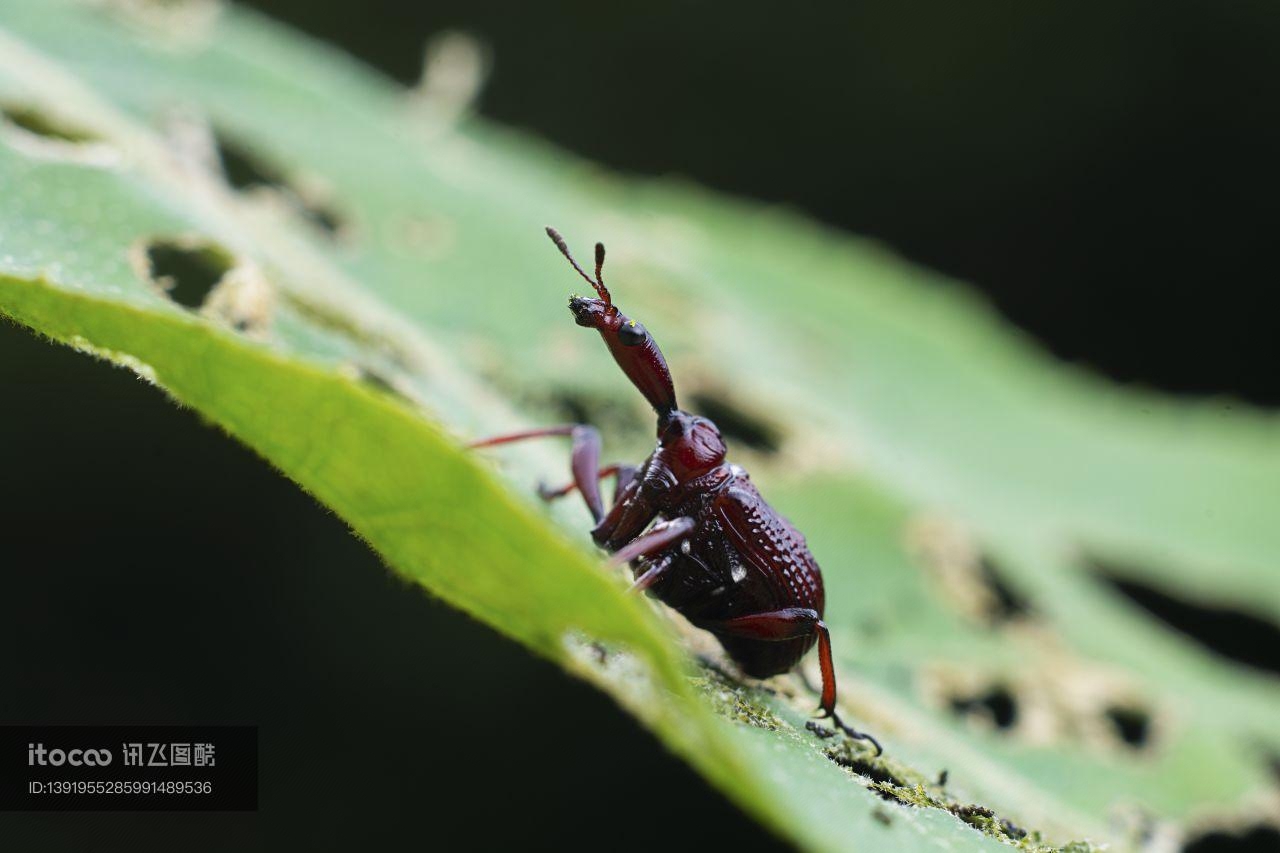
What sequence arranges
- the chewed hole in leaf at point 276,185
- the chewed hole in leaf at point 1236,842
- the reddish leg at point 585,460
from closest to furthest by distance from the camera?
the reddish leg at point 585,460 → the chewed hole in leaf at point 1236,842 → the chewed hole in leaf at point 276,185

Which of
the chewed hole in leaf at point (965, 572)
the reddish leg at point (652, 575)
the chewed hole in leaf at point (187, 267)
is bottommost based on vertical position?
the reddish leg at point (652, 575)

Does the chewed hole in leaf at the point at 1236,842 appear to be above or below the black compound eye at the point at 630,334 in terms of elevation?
below

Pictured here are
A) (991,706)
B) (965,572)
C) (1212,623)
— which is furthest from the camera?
(1212,623)

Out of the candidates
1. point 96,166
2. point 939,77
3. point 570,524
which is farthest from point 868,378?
point 939,77

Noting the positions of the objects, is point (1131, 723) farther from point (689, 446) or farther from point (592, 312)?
point (592, 312)

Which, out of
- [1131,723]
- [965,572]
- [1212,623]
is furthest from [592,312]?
[1212,623]

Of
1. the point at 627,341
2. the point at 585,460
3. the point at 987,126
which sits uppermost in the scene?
the point at 987,126

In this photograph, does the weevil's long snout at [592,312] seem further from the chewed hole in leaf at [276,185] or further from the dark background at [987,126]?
the dark background at [987,126]

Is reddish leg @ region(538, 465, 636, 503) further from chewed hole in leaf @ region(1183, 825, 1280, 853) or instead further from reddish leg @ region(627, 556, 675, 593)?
chewed hole in leaf @ region(1183, 825, 1280, 853)

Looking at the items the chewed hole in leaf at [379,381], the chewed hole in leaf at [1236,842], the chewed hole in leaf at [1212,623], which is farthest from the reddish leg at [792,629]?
the chewed hole in leaf at [1212,623]
